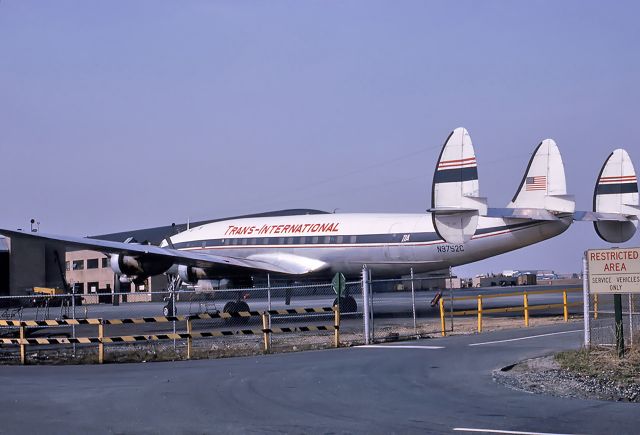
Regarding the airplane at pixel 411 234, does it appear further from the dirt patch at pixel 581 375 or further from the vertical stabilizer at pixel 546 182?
the dirt patch at pixel 581 375

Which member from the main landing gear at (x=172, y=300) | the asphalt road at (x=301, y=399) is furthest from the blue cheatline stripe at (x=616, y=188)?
the main landing gear at (x=172, y=300)

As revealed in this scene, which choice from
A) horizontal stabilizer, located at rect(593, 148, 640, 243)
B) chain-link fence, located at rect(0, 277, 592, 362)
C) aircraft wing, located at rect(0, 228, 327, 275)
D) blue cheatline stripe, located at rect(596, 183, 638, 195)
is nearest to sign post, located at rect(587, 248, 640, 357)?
chain-link fence, located at rect(0, 277, 592, 362)

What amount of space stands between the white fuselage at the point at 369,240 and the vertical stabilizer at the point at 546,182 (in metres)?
0.83

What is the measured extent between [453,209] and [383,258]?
978 centimetres

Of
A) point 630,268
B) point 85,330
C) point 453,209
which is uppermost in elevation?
point 453,209

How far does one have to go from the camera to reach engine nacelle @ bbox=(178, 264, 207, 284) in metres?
35.9

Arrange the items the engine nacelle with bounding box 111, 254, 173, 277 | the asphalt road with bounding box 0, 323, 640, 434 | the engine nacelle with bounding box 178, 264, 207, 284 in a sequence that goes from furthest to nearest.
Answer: the engine nacelle with bounding box 178, 264, 207, 284, the engine nacelle with bounding box 111, 254, 173, 277, the asphalt road with bounding box 0, 323, 640, 434

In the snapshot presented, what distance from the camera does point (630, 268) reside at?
1579 centimetres

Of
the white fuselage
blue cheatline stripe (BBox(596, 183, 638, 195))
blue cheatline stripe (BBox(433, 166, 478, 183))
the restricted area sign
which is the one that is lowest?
the restricted area sign

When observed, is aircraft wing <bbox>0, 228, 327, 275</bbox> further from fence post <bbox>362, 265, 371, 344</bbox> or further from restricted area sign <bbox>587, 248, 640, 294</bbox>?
restricted area sign <bbox>587, 248, 640, 294</bbox>

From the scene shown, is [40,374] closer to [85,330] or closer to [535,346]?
[535,346]

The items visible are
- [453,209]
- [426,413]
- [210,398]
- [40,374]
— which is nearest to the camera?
[426,413]

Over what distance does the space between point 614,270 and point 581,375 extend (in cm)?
263

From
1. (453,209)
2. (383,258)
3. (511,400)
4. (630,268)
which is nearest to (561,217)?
(453,209)
